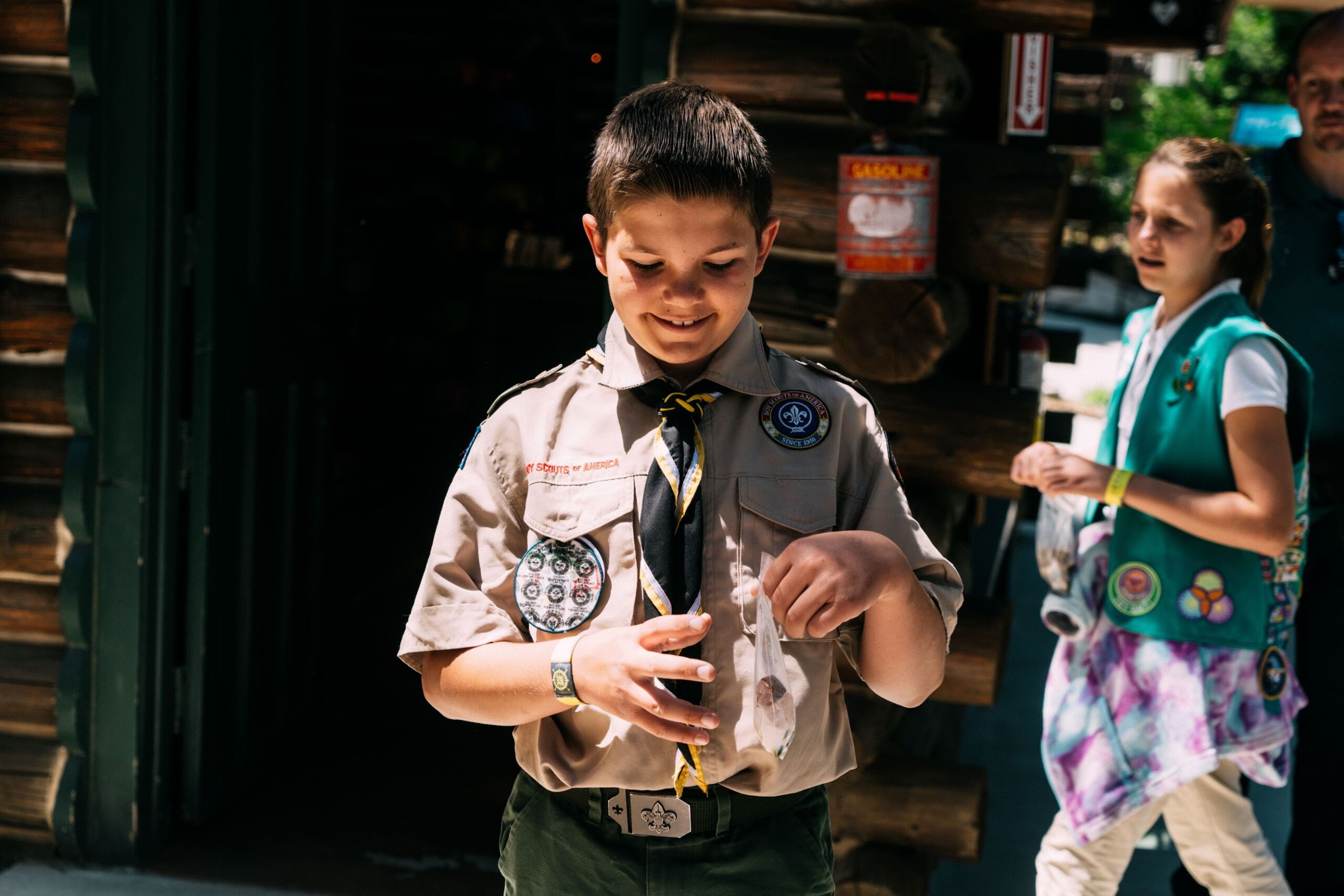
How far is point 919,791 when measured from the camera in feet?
11.6

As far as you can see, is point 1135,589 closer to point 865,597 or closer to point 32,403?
point 865,597

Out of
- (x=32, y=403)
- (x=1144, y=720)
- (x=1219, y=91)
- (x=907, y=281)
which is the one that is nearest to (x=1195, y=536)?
(x=1144, y=720)

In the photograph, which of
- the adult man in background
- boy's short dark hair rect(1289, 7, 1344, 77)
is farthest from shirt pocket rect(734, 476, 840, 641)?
boy's short dark hair rect(1289, 7, 1344, 77)

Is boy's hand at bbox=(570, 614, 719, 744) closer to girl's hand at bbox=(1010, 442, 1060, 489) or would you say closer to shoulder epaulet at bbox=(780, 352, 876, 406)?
shoulder epaulet at bbox=(780, 352, 876, 406)

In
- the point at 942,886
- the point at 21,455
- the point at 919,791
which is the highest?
the point at 21,455

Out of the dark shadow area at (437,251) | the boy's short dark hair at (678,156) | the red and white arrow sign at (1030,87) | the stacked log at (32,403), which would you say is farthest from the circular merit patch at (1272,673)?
the dark shadow area at (437,251)

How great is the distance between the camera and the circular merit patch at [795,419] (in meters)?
1.73

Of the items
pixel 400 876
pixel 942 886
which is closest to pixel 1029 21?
pixel 942 886

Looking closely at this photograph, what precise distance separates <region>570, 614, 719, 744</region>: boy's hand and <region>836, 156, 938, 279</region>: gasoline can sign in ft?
6.09

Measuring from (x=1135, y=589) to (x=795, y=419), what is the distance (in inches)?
59.1

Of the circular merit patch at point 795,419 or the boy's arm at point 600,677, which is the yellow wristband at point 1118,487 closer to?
the circular merit patch at point 795,419

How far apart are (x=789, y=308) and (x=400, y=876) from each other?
77.3 inches

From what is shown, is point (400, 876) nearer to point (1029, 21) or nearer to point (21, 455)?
point (21, 455)

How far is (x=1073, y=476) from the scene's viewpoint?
283cm
